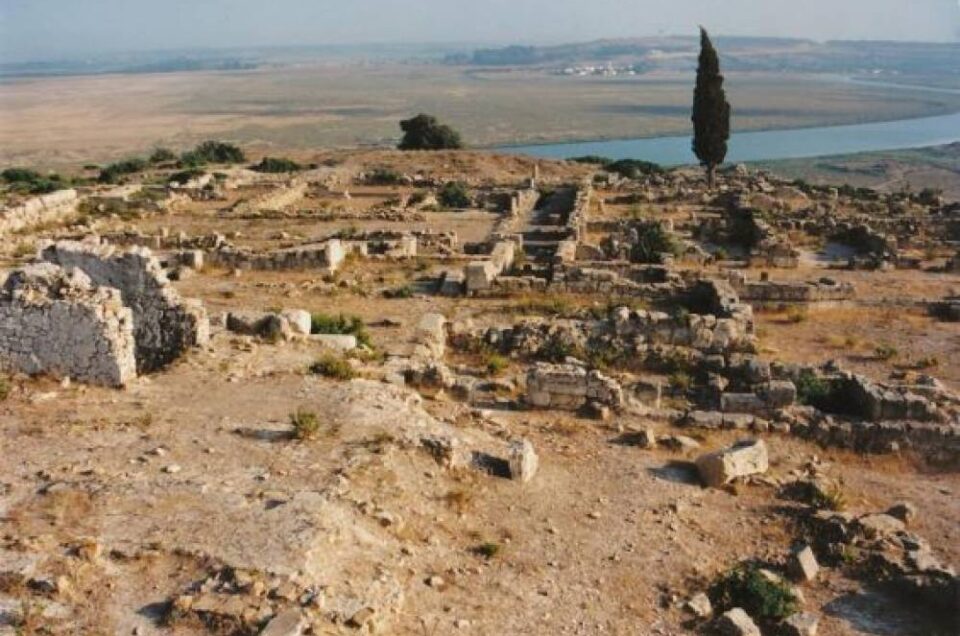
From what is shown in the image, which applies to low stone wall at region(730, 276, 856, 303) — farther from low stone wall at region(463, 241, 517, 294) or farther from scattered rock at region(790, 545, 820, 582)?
scattered rock at region(790, 545, 820, 582)

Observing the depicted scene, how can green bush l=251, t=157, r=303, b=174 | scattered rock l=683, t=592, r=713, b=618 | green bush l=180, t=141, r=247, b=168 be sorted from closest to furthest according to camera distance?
scattered rock l=683, t=592, r=713, b=618, green bush l=251, t=157, r=303, b=174, green bush l=180, t=141, r=247, b=168

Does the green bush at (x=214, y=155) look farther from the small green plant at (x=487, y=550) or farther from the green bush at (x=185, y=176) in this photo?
the small green plant at (x=487, y=550)

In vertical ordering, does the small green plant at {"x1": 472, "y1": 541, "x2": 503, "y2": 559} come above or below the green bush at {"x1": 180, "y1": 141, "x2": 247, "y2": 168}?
above

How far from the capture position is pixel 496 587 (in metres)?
7.82

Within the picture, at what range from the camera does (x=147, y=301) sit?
480 inches

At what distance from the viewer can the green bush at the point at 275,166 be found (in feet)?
143

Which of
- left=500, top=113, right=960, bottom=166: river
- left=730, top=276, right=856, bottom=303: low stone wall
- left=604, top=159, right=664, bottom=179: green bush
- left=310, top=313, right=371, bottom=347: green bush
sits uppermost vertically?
left=310, top=313, right=371, bottom=347: green bush

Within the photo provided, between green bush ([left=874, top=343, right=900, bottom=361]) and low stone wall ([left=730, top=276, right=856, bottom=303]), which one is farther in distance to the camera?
low stone wall ([left=730, top=276, right=856, bottom=303])

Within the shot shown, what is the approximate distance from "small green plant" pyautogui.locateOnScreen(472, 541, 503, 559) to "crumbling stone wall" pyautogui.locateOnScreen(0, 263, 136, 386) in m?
4.93

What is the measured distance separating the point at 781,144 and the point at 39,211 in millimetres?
83292

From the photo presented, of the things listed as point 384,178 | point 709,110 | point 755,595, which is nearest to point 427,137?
point 384,178

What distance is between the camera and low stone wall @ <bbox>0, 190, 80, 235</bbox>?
89.2ft

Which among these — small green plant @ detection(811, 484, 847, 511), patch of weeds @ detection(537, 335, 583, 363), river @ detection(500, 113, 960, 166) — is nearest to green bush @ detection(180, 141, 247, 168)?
river @ detection(500, 113, 960, 166)

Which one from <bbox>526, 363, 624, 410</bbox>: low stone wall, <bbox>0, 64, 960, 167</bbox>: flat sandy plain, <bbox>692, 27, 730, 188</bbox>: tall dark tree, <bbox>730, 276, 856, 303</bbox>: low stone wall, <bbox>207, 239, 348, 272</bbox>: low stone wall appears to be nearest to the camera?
<bbox>526, 363, 624, 410</bbox>: low stone wall
